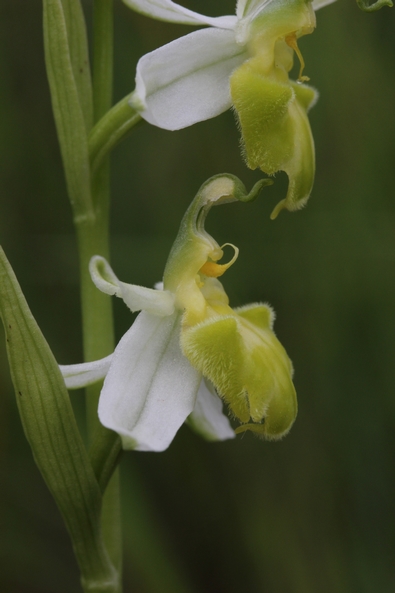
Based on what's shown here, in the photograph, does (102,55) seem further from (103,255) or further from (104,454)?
(104,454)

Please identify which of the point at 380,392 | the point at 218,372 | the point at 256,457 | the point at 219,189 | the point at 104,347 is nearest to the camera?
the point at 218,372

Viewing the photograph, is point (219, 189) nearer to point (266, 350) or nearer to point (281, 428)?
point (266, 350)

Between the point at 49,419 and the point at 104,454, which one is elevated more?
the point at 49,419

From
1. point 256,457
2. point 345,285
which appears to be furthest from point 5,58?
point 256,457

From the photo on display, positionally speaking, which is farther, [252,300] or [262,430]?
[252,300]

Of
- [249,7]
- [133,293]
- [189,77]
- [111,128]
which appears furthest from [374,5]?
[133,293]
